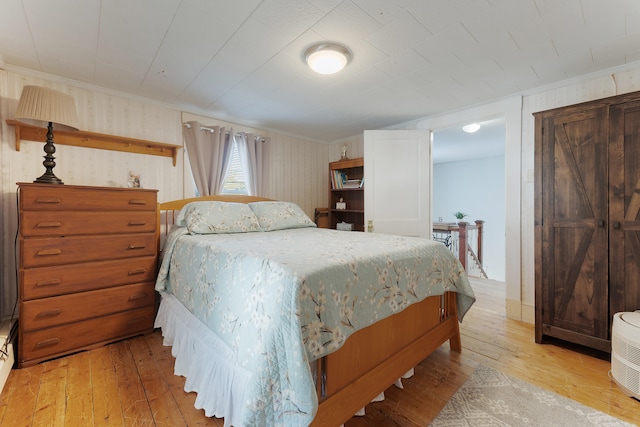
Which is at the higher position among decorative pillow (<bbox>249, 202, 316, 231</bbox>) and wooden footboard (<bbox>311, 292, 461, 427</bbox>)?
decorative pillow (<bbox>249, 202, 316, 231</bbox>)

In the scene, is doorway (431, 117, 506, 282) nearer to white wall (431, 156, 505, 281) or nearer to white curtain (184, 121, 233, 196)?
white wall (431, 156, 505, 281)

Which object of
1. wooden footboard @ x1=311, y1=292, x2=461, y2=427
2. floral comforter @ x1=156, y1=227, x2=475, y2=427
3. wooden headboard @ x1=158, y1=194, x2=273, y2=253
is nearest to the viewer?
floral comforter @ x1=156, y1=227, x2=475, y2=427

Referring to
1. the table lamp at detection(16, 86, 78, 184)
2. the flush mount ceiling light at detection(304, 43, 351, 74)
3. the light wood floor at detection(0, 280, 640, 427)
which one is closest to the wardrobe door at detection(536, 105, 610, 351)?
the light wood floor at detection(0, 280, 640, 427)

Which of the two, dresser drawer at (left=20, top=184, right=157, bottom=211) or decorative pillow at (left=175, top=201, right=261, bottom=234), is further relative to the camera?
decorative pillow at (left=175, top=201, right=261, bottom=234)

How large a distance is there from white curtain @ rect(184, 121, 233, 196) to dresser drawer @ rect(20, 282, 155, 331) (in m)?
1.20

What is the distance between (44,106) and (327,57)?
1923 millimetres

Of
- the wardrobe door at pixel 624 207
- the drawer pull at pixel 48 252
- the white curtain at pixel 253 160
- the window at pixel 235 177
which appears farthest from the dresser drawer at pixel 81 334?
the wardrobe door at pixel 624 207

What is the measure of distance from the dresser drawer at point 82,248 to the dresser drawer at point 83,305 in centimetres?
25

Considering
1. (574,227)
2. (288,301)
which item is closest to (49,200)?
(288,301)

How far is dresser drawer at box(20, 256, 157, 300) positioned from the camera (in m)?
1.81

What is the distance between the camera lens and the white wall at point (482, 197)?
6.23 m

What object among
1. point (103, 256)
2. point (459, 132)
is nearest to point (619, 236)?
point (459, 132)

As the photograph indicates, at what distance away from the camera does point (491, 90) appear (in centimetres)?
256

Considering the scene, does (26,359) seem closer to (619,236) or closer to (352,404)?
(352,404)
